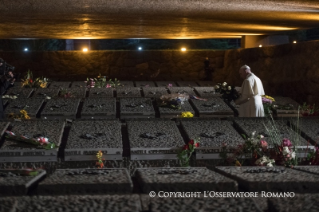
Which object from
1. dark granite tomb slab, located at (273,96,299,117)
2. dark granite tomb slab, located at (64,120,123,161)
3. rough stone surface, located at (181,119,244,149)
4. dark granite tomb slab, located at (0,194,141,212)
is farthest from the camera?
dark granite tomb slab, located at (273,96,299,117)

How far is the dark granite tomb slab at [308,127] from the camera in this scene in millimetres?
5201

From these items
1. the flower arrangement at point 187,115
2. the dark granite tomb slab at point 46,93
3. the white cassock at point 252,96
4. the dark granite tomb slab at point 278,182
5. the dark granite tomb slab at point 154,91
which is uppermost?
the dark granite tomb slab at point 278,182

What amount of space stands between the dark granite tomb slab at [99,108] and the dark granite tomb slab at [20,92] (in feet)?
5.65

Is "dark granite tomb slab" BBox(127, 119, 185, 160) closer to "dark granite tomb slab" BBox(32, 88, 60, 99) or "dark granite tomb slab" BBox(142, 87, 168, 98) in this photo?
"dark granite tomb slab" BBox(142, 87, 168, 98)

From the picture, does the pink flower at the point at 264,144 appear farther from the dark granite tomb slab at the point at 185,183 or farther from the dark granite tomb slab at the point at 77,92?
the dark granite tomb slab at the point at 77,92

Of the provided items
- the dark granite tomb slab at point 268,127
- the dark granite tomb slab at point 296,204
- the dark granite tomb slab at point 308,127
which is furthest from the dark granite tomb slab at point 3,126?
the dark granite tomb slab at point 296,204

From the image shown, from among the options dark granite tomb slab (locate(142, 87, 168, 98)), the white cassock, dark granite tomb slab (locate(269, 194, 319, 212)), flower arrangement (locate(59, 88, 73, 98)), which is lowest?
dark granite tomb slab (locate(142, 87, 168, 98))

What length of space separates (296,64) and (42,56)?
6.75m

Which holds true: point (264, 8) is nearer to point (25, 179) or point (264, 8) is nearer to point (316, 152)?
point (316, 152)

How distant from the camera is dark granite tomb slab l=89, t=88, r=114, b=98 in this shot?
378 inches

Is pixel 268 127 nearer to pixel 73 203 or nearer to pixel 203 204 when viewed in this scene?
pixel 203 204

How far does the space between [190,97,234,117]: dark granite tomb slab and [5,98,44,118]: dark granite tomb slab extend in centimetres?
229

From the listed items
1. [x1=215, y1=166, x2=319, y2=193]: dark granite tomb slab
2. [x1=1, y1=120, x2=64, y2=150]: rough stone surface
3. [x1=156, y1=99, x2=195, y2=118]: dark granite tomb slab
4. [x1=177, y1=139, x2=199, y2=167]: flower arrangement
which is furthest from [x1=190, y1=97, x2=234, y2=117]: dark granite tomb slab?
[x1=215, y1=166, x2=319, y2=193]: dark granite tomb slab

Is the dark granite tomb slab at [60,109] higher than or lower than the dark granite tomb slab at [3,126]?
lower
